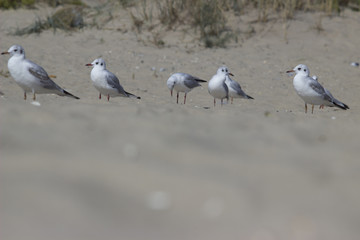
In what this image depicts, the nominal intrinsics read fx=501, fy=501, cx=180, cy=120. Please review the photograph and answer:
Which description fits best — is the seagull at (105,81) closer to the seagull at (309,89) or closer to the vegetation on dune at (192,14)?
the seagull at (309,89)

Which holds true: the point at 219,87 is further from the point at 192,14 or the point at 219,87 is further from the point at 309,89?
the point at 192,14

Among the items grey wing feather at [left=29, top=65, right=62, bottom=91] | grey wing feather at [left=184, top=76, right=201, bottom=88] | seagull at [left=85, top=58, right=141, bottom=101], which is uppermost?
grey wing feather at [left=29, top=65, right=62, bottom=91]

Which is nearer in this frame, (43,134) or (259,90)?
(43,134)

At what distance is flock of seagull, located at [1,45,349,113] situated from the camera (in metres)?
5.84

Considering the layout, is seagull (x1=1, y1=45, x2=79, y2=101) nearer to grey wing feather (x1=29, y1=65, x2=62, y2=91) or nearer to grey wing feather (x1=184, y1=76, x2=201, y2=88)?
grey wing feather (x1=29, y1=65, x2=62, y2=91)

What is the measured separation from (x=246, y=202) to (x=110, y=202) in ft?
2.08

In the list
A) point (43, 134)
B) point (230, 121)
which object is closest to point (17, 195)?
point (43, 134)

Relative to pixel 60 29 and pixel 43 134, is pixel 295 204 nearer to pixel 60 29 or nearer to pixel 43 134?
pixel 43 134

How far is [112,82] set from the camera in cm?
636

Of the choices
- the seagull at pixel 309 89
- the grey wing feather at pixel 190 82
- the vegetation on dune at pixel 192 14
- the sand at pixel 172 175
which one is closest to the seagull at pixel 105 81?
the grey wing feather at pixel 190 82

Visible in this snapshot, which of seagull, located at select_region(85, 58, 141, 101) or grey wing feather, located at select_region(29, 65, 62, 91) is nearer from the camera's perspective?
grey wing feather, located at select_region(29, 65, 62, 91)

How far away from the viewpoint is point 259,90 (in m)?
8.12

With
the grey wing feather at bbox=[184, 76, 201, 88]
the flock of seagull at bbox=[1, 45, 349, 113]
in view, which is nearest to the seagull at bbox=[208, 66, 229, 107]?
the flock of seagull at bbox=[1, 45, 349, 113]

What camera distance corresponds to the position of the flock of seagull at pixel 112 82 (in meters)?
5.84
